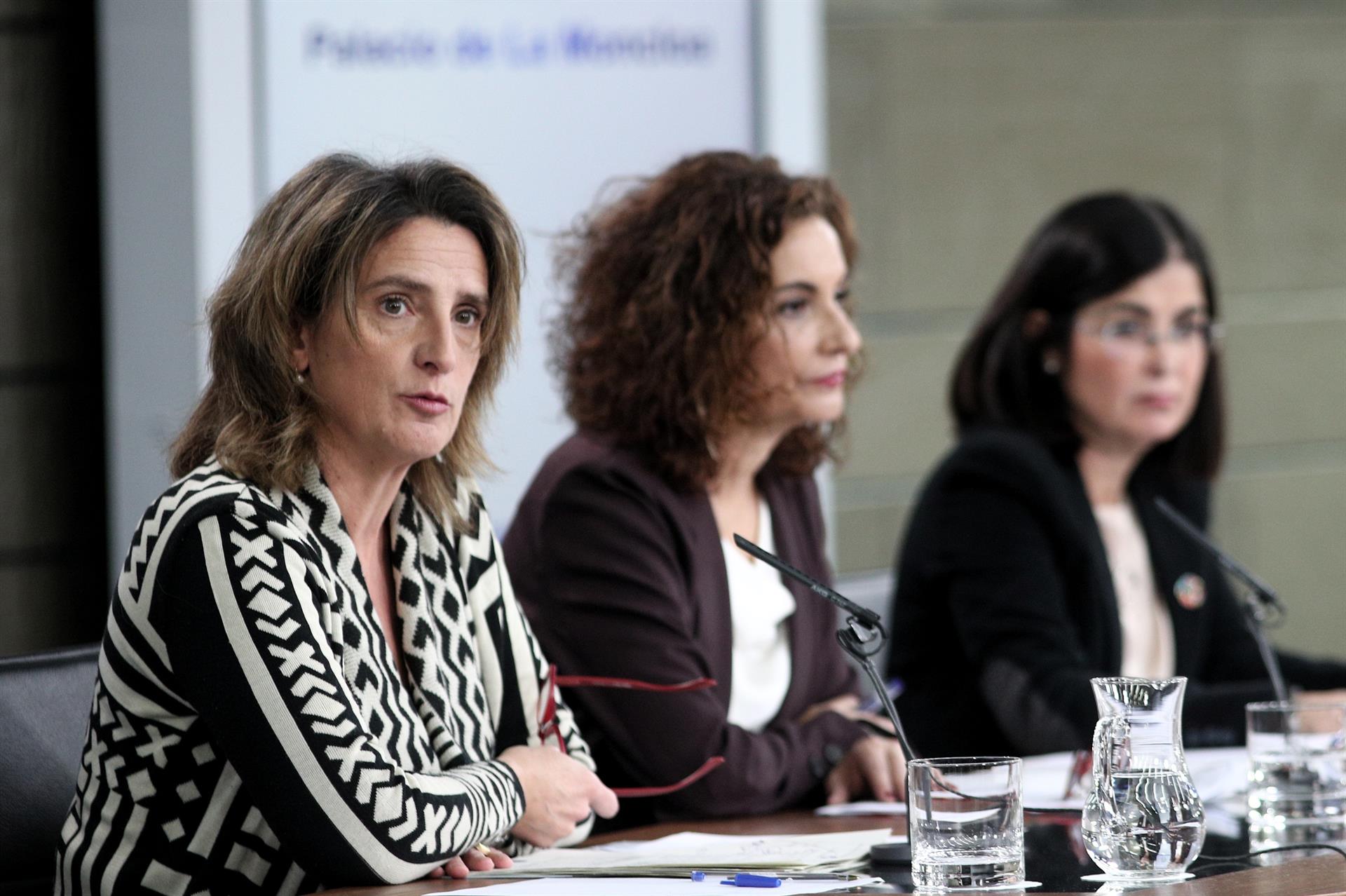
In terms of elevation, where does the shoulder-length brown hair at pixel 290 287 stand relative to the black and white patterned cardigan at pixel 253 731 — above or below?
above

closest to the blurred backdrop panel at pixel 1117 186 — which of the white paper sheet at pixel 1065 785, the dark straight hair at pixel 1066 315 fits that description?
the dark straight hair at pixel 1066 315

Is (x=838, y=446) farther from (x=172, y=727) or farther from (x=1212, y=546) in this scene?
(x=172, y=727)

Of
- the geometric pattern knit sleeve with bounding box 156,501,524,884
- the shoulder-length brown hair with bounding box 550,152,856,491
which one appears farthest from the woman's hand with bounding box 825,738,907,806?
the geometric pattern knit sleeve with bounding box 156,501,524,884

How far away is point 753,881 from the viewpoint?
167 cm

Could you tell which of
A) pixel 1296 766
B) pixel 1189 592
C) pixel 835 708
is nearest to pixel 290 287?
pixel 835 708

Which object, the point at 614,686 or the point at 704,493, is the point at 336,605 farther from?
the point at 704,493

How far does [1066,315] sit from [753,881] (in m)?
1.90

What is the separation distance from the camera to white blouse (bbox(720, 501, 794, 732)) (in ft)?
8.55

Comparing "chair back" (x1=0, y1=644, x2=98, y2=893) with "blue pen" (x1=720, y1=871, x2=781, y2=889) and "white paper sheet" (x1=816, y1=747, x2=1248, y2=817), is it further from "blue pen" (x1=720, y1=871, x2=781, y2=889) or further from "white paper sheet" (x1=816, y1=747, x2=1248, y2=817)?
"white paper sheet" (x1=816, y1=747, x2=1248, y2=817)

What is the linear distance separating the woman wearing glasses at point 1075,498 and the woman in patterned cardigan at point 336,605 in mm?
1083

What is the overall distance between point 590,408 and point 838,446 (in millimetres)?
662

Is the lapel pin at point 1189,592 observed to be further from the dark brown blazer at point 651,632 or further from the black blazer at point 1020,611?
the dark brown blazer at point 651,632

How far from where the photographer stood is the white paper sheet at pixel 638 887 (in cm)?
163

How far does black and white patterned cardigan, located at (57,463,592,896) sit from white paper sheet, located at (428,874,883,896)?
0.37ft
